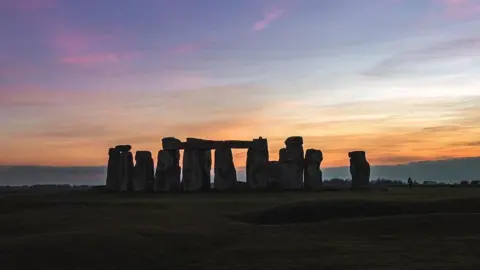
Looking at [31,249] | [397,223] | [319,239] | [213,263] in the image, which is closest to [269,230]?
[319,239]

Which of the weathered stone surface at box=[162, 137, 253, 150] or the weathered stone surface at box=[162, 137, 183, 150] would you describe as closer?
the weathered stone surface at box=[162, 137, 253, 150]

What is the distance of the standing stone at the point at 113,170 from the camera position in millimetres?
51969

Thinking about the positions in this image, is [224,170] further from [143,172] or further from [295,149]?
[143,172]

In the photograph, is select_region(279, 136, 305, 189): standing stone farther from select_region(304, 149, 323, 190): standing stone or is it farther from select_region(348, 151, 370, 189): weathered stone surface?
select_region(348, 151, 370, 189): weathered stone surface

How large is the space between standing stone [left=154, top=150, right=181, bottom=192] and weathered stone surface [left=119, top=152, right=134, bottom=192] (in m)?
2.30

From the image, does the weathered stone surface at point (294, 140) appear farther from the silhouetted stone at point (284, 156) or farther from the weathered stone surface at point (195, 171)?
the weathered stone surface at point (195, 171)

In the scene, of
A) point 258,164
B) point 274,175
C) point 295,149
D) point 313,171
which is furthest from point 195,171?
point 313,171

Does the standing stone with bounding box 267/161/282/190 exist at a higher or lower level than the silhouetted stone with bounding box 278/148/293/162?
lower

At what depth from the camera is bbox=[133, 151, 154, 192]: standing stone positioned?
165 feet

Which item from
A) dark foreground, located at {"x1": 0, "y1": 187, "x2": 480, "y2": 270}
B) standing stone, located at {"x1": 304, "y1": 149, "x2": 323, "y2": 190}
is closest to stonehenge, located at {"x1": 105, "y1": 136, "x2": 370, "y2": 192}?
standing stone, located at {"x1": 304, "y1": 149, "x2": 323, "y2": 190}

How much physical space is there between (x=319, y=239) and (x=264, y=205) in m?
11.2

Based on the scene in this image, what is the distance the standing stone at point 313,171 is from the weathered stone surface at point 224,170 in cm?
589

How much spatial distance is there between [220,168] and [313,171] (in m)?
7.52

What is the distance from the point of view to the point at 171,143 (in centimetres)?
4969
